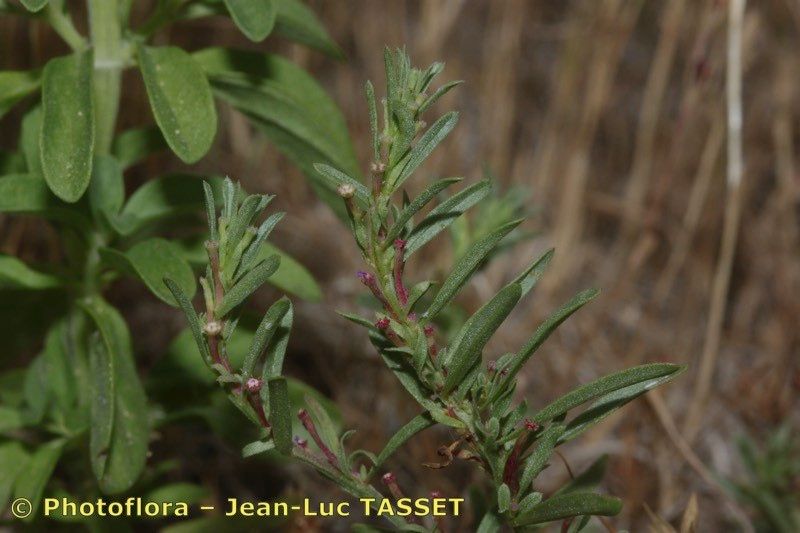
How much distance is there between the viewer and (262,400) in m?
0.96

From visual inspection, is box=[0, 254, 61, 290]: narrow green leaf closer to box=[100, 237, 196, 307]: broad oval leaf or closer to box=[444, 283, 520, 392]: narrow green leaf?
box=[100, 237, 196, 307]: broad oval leaf

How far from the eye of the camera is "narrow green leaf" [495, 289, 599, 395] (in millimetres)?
888

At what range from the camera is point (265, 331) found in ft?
2.96

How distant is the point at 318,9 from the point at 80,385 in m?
1.70

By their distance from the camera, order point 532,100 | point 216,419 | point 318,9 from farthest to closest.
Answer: point 532,100 < point 318,9 < point 216,419

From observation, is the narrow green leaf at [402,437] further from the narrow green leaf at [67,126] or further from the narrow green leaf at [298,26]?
the narrow green leaf at [298,26]

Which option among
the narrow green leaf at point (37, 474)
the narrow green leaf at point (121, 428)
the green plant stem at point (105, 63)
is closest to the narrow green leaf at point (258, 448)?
the narrow green leaf at point (121, 428)

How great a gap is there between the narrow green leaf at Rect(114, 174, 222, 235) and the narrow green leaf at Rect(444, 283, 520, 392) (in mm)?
452

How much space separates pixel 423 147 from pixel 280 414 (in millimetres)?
295

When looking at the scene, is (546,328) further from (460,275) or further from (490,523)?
(490,523)

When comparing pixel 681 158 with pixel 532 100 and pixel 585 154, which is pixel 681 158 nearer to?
pixel 585 154

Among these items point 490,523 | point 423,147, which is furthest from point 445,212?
point 490,523

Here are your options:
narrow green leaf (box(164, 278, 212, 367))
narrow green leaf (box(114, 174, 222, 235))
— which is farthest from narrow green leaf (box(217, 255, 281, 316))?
narrow green leaf (box(114, 174, 222, 235))

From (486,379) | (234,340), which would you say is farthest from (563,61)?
(486,379)
